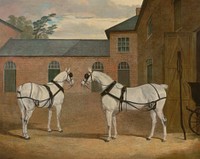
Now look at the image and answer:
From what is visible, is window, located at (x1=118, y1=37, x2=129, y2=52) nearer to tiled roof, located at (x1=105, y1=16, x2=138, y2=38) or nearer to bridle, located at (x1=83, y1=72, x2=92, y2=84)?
tiled roof, located at (x1=105, y1=16, x2=138, y2=38)

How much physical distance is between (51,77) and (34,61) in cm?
24

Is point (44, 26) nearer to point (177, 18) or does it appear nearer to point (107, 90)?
point (107, 90)

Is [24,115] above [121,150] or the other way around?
above

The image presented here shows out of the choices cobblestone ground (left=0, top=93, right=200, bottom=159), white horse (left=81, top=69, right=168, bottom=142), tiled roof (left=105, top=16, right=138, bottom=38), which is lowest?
cobblestone ground (left=0, top=93, right=200, bottom=159)

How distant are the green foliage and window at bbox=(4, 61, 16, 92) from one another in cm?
32

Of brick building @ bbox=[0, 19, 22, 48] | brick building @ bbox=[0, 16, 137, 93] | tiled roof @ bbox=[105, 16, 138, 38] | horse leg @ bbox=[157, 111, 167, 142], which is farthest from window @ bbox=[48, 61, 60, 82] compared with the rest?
horse leg @ bbox=[157, 111, 167, 142]

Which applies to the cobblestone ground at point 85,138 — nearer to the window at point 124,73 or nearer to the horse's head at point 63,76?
the horse's head at point 63,76

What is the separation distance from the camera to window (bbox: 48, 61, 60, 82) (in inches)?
152

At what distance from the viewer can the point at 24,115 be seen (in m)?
3.86

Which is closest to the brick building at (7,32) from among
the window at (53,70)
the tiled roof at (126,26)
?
the window at (53,70)

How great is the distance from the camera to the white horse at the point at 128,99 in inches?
149

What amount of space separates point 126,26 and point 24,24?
107 cm

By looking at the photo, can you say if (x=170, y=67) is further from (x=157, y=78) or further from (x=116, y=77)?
(x=116, y=77)

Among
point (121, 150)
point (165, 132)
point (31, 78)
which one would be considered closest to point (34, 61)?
point (31, 78)
